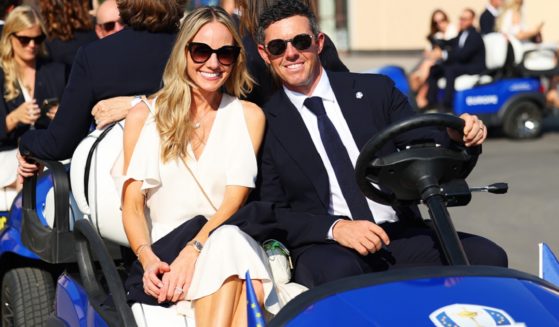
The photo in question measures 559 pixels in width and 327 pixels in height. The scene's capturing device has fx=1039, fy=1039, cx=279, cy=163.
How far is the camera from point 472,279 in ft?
9.05

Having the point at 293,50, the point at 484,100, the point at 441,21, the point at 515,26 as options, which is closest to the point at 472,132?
the point at 293,50

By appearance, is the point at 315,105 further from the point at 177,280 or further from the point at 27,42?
the point at 27,42

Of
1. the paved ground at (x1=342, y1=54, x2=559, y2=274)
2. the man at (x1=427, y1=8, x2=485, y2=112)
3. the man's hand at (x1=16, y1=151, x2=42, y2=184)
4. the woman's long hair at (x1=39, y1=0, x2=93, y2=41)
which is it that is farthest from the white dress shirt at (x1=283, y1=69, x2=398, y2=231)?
the man at (x1=427, y1=8, x2=485, y2=112)

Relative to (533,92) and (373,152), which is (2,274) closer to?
(373,152)

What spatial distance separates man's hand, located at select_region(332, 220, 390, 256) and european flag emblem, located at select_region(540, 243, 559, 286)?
495 millimetres

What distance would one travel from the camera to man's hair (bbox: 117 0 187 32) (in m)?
4.46

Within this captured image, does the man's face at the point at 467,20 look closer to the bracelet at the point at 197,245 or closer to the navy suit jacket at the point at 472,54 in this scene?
the navy suit jacket at the point at 472,54

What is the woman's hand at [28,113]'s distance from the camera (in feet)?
18.1

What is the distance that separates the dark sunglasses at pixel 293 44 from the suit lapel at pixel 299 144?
0.80 feet

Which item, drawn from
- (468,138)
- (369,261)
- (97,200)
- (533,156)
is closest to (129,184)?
(97,200)

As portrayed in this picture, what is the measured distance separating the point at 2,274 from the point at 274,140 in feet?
5.77

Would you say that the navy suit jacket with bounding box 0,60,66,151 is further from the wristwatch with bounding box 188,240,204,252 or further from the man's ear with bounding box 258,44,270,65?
the wristwatch with bounding box 188,240,204,252

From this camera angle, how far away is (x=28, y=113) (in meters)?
5.53

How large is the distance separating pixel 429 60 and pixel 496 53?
60.4 inches
